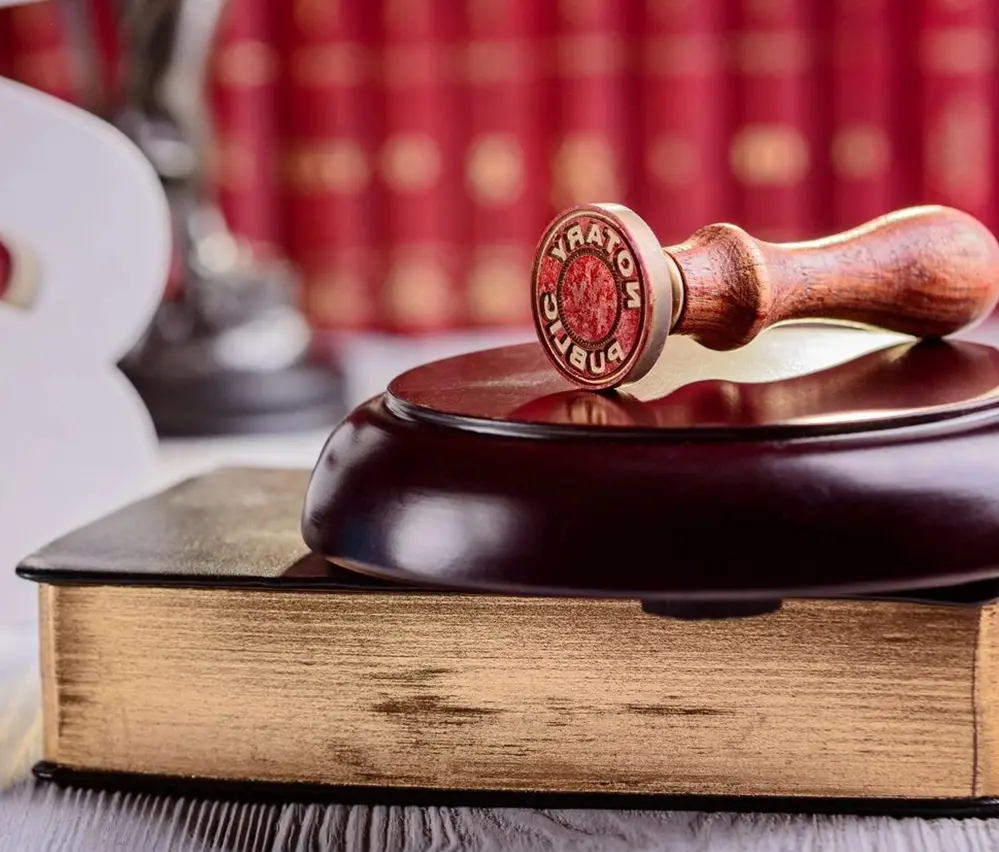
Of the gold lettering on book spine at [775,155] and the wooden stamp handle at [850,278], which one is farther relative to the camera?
the gold lettering on book spine at [775,155]

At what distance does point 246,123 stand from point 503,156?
0.36 meters

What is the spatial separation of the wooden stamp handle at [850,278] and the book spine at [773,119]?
1311mm

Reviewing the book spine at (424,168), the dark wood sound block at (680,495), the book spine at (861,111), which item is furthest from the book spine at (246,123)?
the dark wood sound block at (680,495)

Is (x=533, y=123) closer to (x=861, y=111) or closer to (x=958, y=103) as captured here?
(x=861, y=111)

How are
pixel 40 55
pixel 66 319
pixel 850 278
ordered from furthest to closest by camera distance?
pixel 40 55, pixel 66 319, pixel 850 278

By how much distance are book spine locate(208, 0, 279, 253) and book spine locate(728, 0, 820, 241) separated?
0.64m

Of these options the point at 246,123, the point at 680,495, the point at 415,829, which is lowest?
the point at 415,829

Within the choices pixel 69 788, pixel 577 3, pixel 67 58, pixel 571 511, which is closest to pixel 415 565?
pixel 571 511

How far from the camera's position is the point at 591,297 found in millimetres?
552

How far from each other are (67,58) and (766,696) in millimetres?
1857

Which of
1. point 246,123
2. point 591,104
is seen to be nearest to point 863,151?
point 591,104

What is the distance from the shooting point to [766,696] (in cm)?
55

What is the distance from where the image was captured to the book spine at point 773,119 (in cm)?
194

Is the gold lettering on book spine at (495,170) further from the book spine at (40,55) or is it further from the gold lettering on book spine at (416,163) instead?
the book spine at (40,55)
